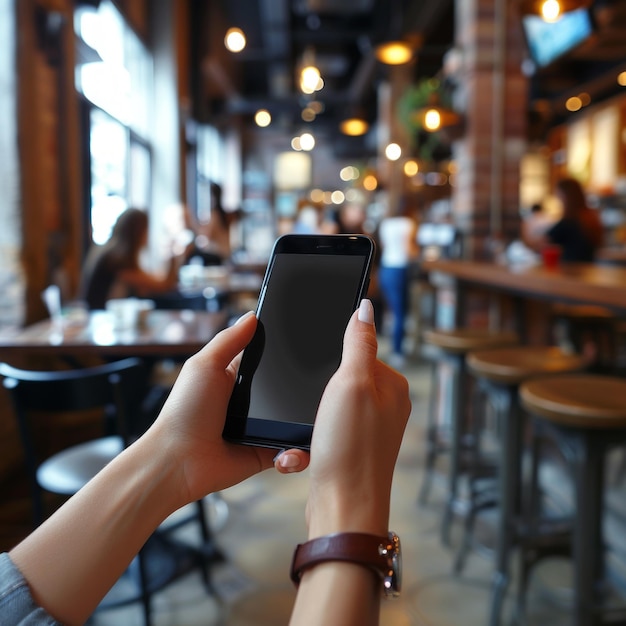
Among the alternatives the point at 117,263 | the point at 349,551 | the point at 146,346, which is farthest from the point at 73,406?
the point at 117,263

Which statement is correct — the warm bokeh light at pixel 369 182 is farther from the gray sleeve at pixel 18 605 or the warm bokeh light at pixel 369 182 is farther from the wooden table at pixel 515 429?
the gray sleeve at pixel 18 605

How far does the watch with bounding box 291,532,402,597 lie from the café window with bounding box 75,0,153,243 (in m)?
4.41

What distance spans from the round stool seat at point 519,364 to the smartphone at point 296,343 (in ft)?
4.70

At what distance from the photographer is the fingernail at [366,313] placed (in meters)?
0.69

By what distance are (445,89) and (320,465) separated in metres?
4.55

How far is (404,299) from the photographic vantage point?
6.26 meters

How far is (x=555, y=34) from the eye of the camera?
4156 millimetres

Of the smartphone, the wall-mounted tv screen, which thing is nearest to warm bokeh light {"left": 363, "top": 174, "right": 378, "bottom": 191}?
the wall-mounted tv screen

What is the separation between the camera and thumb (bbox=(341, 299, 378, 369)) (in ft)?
2.15

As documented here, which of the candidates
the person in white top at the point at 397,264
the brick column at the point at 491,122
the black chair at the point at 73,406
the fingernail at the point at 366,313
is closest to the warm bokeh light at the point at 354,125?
the person in white top at the point at 397,264

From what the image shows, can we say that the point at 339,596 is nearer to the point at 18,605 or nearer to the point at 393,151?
the point at 18,605

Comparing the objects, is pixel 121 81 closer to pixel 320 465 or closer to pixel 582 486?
pixel 582 486

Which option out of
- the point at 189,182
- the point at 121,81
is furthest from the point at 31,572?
the point at 189,182

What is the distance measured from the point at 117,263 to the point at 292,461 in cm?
287
